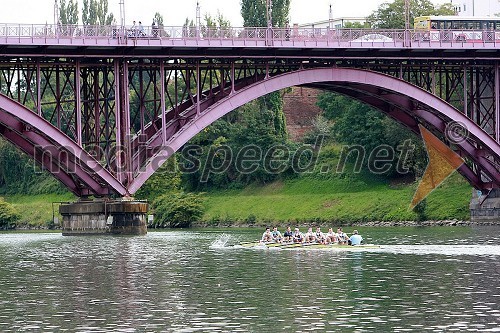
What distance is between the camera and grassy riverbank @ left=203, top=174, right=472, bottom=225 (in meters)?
99.2

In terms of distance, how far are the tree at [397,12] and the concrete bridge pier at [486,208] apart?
28.5m

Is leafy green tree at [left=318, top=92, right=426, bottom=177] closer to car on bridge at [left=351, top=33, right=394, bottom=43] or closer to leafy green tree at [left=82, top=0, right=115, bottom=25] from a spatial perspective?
car on bridge at [left=351, top=33, right=394, bottom=43]

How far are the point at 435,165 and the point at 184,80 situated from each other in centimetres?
2640

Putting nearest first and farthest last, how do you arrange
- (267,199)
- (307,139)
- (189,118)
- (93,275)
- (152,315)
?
(152,315)
(93,275)
(189,118)
(267,199)
(307,139)

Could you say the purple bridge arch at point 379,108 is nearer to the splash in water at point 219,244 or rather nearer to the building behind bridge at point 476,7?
the splash in water at point 219,244

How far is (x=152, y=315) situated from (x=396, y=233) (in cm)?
4814

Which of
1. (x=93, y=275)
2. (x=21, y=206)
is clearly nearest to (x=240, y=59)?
(x=93, y=275)

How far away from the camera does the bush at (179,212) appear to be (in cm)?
11025

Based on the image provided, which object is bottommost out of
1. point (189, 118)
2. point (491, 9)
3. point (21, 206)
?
point (21, 206)

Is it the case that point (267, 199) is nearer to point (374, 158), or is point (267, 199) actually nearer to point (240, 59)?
point (374, 158)

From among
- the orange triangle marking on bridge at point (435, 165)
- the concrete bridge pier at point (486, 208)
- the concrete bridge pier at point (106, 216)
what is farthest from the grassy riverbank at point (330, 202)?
the concrete bridge pier at point (106, 216)

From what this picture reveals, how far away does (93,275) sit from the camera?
168ft

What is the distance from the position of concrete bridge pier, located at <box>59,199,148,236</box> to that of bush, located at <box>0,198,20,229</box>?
4137 cm

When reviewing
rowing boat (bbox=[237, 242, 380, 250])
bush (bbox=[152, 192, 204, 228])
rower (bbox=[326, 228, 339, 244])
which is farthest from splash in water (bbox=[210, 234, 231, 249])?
bush (bbox=[152, 192, 204, 228])
